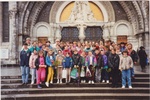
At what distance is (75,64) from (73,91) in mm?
1230

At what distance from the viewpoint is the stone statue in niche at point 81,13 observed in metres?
21.7

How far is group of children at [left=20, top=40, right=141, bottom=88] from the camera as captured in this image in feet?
38.3

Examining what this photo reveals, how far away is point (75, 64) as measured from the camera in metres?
12.0

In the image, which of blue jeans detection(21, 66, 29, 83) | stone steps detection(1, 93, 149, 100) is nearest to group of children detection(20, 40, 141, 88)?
blue jeans detection(21, 66, 29, 83)

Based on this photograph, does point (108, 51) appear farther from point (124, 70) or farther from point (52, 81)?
point (52, 81)

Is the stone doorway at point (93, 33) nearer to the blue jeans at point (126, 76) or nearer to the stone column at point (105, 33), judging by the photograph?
the stone column at point (105, 33)

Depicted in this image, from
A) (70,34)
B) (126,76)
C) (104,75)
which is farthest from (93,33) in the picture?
(126,76)

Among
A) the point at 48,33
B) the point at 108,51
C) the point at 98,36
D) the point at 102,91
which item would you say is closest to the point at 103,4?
the point at 98,36

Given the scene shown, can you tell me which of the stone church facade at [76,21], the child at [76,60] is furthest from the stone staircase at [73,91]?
the stone church facade at [76,21]

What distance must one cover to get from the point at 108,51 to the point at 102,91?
1.90 metres

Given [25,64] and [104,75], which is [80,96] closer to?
[104,75]

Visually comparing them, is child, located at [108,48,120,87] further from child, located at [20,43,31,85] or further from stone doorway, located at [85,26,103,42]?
stone doorway, located at [85,26,103,42]

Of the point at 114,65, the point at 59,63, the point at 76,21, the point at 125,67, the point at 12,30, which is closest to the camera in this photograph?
the point at 125,67

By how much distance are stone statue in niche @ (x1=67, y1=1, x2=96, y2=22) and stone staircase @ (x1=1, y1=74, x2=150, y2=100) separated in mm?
10191
